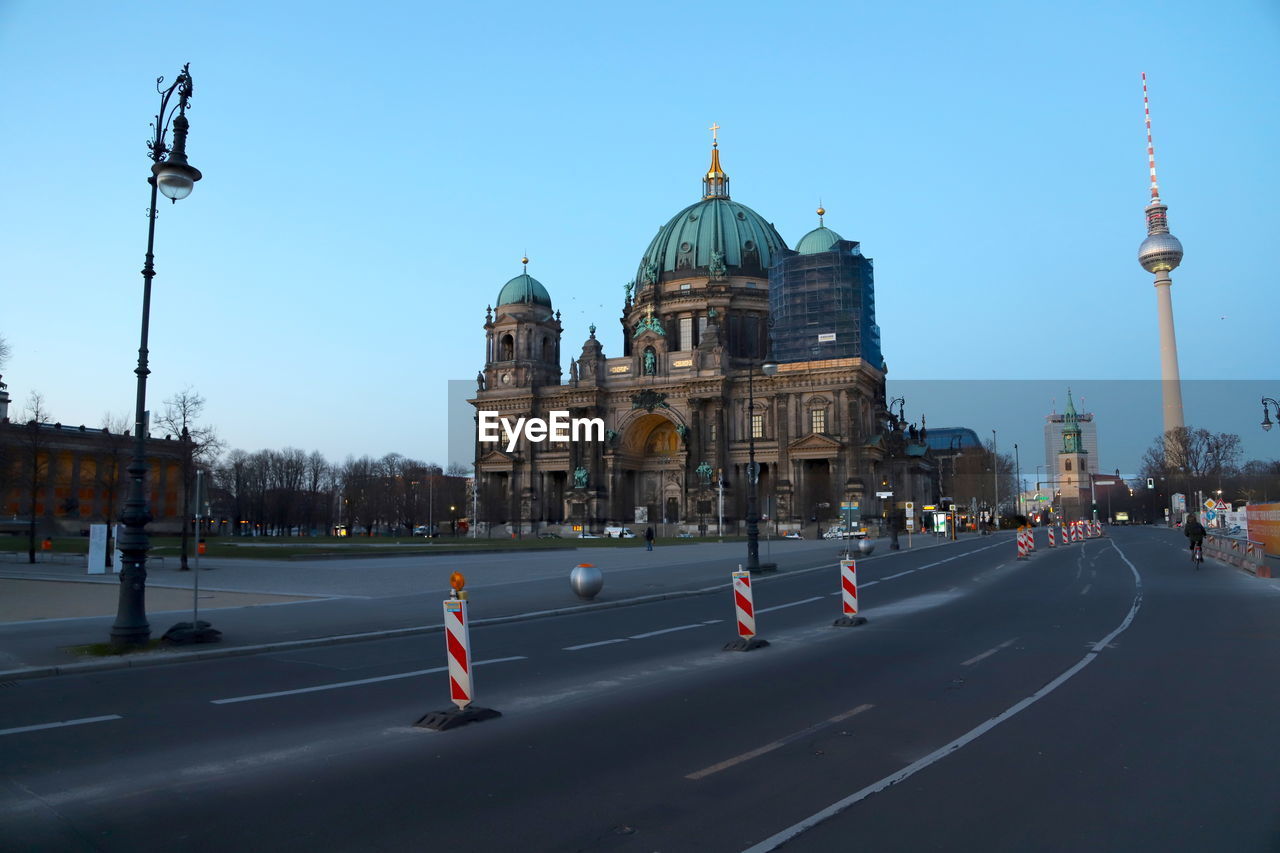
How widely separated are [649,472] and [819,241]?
1145 inches

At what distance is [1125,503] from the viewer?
192m

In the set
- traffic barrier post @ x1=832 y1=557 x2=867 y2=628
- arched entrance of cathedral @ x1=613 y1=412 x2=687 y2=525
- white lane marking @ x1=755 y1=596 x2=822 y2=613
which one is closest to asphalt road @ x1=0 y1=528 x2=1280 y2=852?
traffic barrier post @ x1=832 y1=557 x2=867 y2=628

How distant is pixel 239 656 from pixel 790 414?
70579 millimetres

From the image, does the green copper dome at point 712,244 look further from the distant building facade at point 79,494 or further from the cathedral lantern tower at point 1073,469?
the cathedral lantern tower at point 1073,469

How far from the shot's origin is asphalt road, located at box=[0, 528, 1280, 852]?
218 inches

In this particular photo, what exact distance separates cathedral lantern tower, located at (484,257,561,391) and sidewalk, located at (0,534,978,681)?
58.0 meters

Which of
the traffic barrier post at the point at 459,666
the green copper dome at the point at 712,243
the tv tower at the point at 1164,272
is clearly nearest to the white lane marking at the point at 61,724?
the traffic barrier post at the point at 459,666

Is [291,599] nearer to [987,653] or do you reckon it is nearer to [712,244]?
[987,653]

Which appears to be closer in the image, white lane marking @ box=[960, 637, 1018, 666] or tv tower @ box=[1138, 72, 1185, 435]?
white lane marking @ box=[960, 637, 1018, 666]

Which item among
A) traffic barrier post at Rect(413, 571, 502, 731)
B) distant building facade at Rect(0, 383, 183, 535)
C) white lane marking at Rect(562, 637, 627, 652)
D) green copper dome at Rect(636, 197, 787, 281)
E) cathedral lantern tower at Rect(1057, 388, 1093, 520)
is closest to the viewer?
traffic barrier post at Rect(413, 571, 502, 731)

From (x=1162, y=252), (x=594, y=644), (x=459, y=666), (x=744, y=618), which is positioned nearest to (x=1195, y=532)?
(x=744, y=618)

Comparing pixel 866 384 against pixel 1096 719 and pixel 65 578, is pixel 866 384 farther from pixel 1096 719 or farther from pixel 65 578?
pixel 1096 719

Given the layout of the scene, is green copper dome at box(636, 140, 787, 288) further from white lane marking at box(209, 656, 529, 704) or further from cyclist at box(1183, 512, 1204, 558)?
white lane marking at box(209, 656, 529, 704)

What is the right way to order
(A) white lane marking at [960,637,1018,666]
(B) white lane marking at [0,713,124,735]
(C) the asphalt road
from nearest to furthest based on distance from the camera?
1. (C) the asphalt road
2. (B) white lane marking at [0,713,124,735]
3. (A) white lane marking at [960,637,1018,666]
